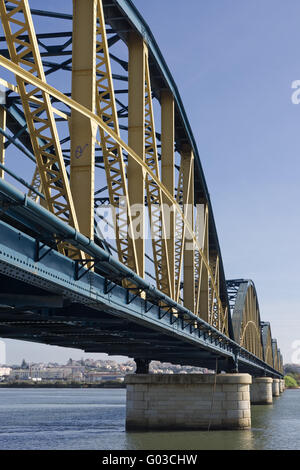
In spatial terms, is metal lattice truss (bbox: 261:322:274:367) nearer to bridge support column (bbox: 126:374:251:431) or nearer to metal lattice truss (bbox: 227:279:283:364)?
metal lattice truss (bbox: 227:279:283:364)

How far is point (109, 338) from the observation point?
4347 centimetres

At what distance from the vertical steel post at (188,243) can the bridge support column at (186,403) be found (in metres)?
6.50

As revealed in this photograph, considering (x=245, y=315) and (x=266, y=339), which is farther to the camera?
(x=266, y=339)

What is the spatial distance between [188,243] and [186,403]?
1335cm

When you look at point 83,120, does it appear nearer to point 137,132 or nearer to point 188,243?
point 137,132

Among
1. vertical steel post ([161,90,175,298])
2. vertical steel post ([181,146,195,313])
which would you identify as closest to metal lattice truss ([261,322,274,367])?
vertical steel post ([181,146,195,313])

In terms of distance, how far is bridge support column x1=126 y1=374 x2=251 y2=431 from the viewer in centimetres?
5472

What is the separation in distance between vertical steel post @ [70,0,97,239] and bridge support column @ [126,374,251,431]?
111ft

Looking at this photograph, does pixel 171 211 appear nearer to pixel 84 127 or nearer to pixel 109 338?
pixel 109 338

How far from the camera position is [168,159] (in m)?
46.1

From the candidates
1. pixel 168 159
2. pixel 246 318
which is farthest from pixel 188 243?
pixel 246 318
